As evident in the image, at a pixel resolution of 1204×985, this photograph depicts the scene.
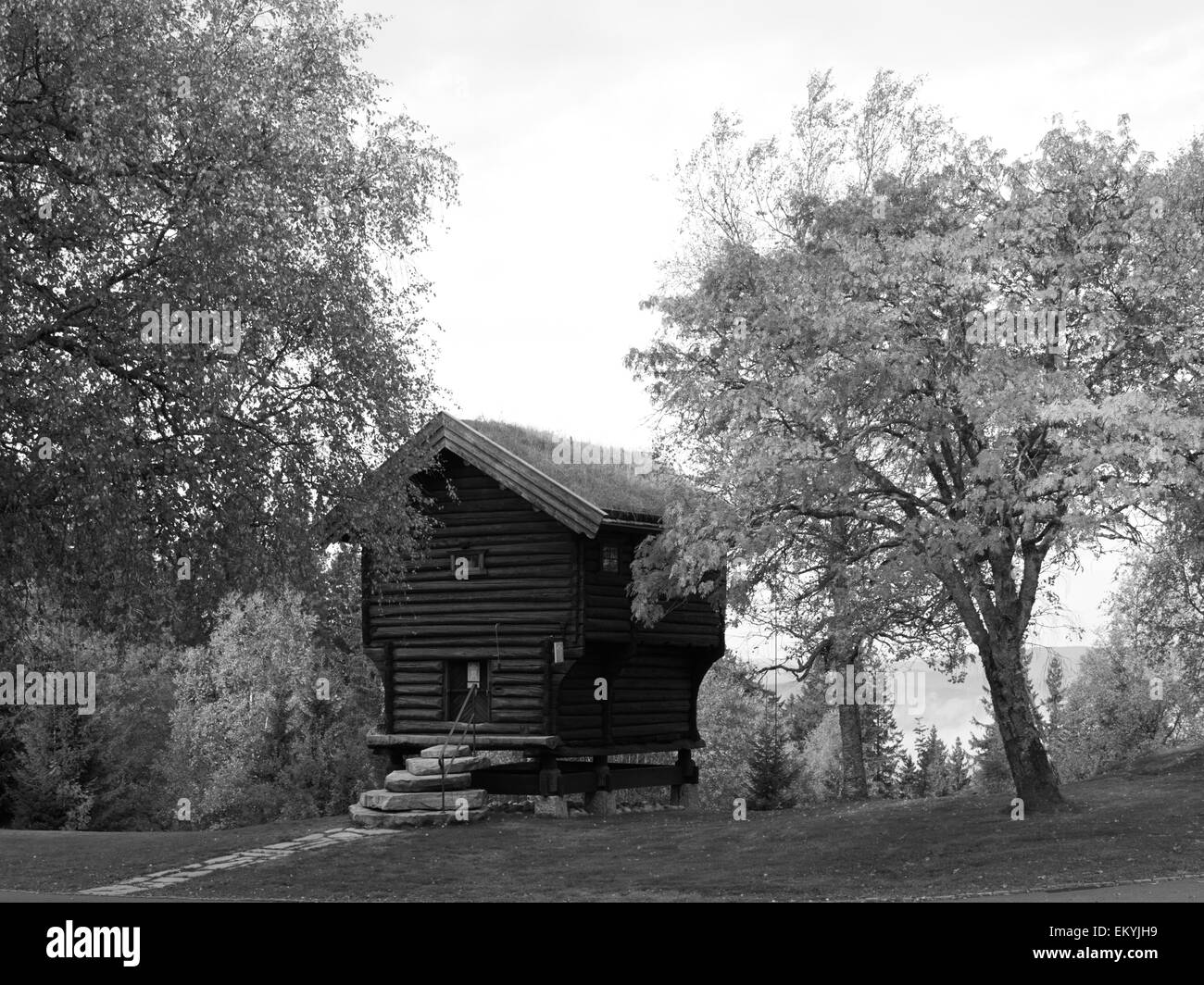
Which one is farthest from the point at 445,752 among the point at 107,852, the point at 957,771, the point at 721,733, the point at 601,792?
the point at 957,771

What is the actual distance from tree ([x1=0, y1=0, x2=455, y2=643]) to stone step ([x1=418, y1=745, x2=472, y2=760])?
7100 mm

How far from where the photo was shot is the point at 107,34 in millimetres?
17156

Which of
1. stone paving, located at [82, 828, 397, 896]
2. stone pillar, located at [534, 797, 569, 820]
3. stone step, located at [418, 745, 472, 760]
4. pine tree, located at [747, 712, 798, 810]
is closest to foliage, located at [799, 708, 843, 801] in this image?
pine tree, located at [747, 712, 798, 810]

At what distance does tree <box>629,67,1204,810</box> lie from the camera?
66.3ft

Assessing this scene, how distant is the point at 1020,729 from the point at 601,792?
1119cm

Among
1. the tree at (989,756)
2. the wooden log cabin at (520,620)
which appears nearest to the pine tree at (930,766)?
the tree at (989,756)

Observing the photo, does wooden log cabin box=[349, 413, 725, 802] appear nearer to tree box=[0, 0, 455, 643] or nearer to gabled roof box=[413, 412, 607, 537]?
gabled roof box=[413, 412, 607, 537]

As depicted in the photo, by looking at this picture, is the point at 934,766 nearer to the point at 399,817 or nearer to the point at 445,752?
the point at 445,752

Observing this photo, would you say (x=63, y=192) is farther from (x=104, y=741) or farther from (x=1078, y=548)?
(x=104, y=741)

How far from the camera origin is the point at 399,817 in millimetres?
25219
